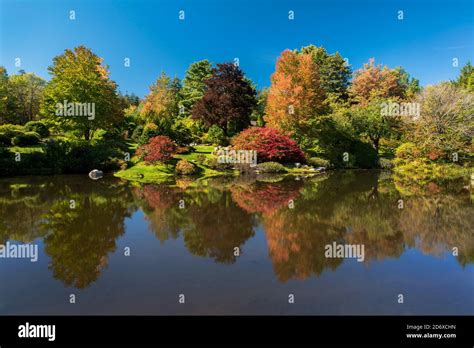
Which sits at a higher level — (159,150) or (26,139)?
(26,139)

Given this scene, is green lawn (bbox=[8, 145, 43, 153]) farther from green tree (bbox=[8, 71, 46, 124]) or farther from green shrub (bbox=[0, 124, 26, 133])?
green tree (bbox=[8, 71, 46, 124])

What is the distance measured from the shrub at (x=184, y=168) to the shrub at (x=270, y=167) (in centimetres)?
585

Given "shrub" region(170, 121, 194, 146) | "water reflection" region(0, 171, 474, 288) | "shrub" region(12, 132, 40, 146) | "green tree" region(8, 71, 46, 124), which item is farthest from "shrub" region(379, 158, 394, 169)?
"green tree" region(8, 71, 46, 124)

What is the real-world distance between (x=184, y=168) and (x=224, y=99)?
11089 mm

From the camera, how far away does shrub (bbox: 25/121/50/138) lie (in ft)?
103

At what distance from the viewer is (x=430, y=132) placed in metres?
30.3

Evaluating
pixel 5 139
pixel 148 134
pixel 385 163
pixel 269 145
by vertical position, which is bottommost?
pixel 385 163

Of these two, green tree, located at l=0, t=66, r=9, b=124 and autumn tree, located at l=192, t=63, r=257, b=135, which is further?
green tree, located at l=0, t=66, r=9, b=124

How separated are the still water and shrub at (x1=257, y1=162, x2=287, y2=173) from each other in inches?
480

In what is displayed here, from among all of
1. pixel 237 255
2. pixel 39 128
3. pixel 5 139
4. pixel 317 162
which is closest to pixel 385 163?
pixel 317 162

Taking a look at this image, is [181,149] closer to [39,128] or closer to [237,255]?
[39,128]

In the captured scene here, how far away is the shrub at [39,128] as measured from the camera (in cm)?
3139

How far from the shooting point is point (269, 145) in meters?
28.6

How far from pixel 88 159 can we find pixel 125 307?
24427mm
